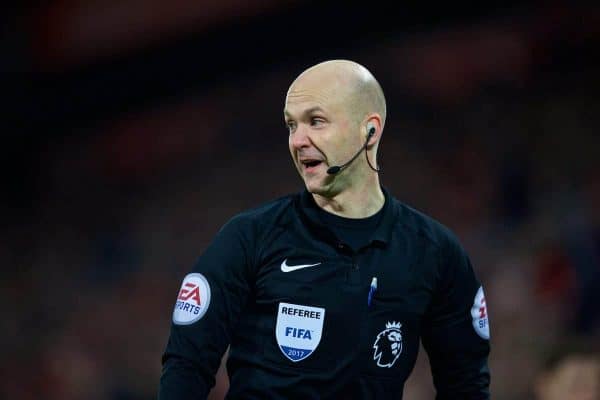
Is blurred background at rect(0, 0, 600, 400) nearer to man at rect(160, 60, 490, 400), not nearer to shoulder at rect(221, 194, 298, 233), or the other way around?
man at rect(160, 60, 490, 400)

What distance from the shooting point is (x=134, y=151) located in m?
6.43

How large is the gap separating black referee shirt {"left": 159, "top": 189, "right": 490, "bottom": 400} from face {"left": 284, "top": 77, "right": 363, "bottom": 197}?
0.10m

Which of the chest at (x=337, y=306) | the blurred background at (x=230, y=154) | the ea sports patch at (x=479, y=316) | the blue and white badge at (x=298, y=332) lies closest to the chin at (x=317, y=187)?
the chest at (x=337, y=306)

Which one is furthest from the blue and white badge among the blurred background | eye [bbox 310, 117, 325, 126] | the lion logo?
the blurred background

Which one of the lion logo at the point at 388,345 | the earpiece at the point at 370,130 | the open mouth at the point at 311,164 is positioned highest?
the earpiece at the point at 370,130

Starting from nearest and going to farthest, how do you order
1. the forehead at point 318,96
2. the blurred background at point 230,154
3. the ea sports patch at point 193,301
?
the ea sports patch at point 193,301, the forehead at point 318,96, the blurred background at point 230,154

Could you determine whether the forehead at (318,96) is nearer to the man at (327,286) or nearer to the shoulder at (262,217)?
the man at (327,286)

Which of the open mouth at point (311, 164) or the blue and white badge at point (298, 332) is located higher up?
the open mouth at point (311, 164)

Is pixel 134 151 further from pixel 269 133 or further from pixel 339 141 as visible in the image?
pixel 339 141

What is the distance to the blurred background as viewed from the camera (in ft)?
17.2

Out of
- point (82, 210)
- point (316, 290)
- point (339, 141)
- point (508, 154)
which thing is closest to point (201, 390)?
point (316, 290)

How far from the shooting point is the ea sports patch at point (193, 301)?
2.35 meters

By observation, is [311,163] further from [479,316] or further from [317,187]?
[479,316]

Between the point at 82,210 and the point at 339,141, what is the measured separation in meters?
4.28
